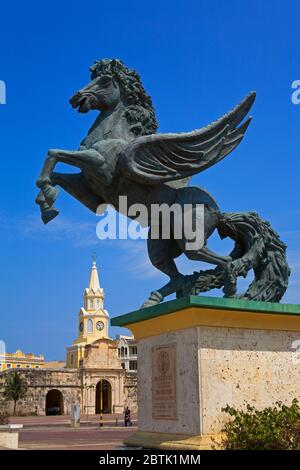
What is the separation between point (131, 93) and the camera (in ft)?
24.1

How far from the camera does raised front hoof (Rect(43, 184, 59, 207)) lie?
667cm

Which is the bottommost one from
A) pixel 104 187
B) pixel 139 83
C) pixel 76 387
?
pixel 76 387

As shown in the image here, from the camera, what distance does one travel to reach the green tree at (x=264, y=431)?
5.36m

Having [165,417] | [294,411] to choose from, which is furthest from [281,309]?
[165,417]

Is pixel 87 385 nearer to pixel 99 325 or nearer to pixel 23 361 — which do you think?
pixel 99 325

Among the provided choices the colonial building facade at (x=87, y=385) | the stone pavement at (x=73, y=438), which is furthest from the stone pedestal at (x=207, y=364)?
the colonial building facade at (x=87, y=385)

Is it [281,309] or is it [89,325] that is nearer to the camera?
[281,309]

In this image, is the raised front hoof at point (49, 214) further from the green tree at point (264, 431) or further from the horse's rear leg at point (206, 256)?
the green tree at point (264, 431)

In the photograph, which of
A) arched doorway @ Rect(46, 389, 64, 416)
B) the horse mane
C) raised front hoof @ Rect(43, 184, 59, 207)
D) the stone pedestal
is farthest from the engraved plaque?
arched doorway @ Rect(46, 389, 64, 416)

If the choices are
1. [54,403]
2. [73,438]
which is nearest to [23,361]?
[54,403]

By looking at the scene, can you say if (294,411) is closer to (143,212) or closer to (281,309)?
(281,309)

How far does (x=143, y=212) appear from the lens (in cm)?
714

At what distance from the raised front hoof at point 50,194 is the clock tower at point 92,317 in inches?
2277
